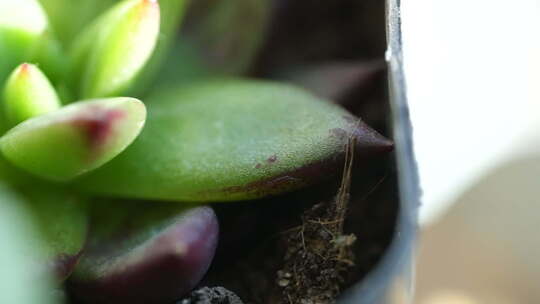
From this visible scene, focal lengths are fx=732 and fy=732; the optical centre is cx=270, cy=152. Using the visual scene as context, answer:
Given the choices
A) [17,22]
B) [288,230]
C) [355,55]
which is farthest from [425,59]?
[17,22]

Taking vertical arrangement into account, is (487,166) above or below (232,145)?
below

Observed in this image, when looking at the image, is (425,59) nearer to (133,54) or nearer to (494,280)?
(133,54)

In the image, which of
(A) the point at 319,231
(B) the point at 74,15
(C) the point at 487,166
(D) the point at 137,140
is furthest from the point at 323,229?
(C) the point at 487,166

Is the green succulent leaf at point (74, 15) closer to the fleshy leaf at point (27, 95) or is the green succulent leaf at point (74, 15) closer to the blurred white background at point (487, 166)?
the fleshy leaf at point (27, 95)

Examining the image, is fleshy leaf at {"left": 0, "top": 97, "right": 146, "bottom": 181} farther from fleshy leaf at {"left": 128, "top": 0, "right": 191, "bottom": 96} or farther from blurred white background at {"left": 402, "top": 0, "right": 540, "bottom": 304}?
blurred white background at {"left": 402, "top": 0, "right": 540, "bottom": 304}

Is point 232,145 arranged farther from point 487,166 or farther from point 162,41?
point 487,166

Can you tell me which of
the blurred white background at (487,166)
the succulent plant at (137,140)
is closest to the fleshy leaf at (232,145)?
the succulent plant at (137,140)

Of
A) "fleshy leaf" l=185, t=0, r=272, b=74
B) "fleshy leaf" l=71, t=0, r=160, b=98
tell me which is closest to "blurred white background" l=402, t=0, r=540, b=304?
"fleshy leaf" l=185, t=0, r=272, b=74
